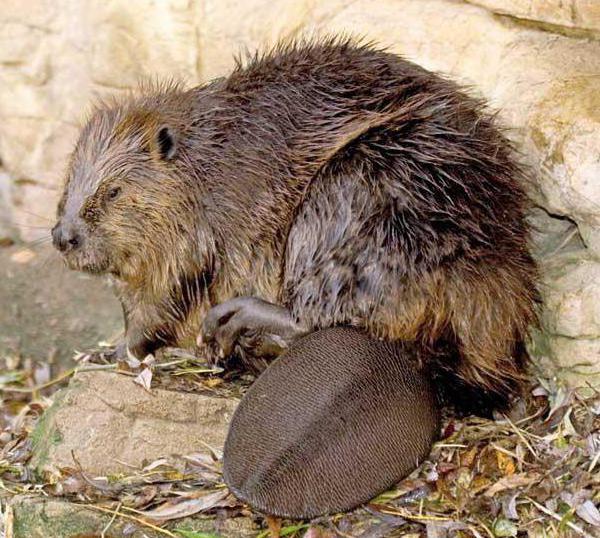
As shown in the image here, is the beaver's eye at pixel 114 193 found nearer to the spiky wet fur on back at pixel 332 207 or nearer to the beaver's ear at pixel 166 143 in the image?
the spiky wet fur on back at pixel 332 207

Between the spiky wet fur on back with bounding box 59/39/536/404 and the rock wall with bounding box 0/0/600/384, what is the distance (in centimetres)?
16

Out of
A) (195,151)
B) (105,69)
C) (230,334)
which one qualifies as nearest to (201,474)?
(230,334)

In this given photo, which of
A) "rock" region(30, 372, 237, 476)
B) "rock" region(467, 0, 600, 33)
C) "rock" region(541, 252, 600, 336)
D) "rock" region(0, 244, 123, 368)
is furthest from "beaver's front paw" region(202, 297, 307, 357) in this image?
"rock" region(0, 244, 123, 368)

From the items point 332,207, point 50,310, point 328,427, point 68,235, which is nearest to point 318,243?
point 332,207

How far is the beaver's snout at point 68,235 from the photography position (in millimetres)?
2986

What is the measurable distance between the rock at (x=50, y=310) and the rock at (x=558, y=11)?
2.04m

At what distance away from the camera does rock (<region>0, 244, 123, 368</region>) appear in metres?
4.51

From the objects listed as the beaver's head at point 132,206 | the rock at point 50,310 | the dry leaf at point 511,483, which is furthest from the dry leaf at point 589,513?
the rock at point 50,310

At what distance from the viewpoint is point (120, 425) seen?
2965 mm

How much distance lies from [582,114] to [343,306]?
84 cm

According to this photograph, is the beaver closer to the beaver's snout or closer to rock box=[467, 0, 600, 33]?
the beaver's snout

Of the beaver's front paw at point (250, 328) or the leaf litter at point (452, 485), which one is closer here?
the leaf litter at point (452, 485)

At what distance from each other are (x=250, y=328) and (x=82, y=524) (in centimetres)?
66

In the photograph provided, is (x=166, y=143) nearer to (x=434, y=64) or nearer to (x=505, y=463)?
(x=434, y=64)
